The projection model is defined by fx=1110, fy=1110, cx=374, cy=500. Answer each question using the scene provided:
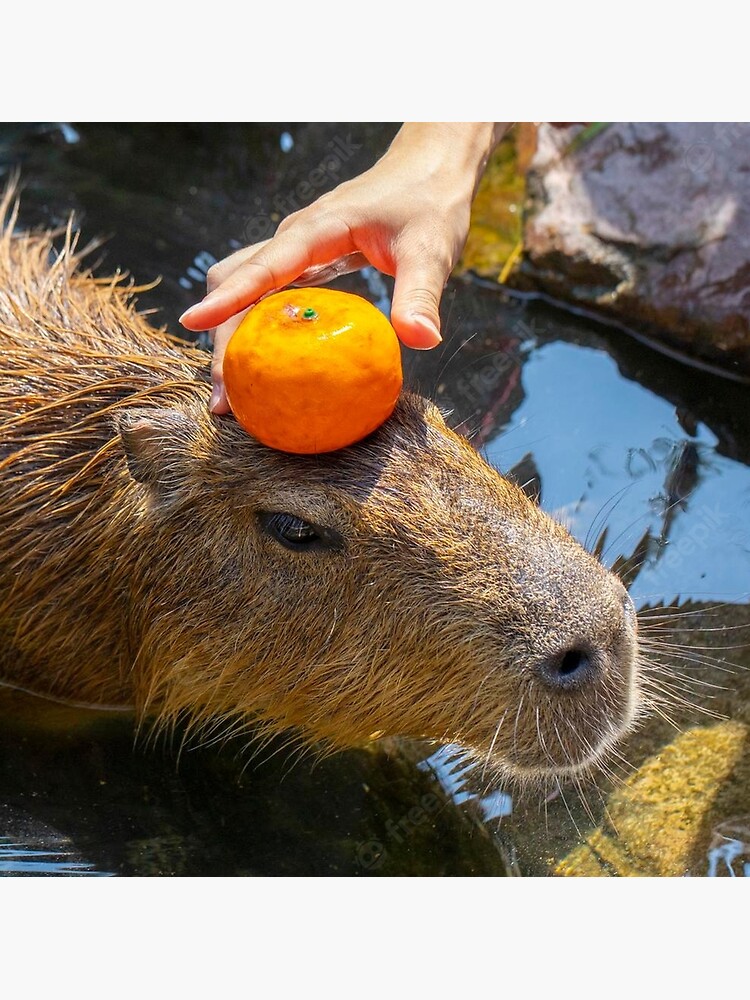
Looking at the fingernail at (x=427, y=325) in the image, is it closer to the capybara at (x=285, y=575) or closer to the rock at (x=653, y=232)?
the capybara at (x=285, y=575)

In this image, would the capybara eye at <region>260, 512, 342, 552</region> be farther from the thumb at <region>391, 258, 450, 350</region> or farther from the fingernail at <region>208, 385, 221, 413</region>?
the thumb at <region>391, 258, 450, 350</region>

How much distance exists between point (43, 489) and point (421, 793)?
1898mm

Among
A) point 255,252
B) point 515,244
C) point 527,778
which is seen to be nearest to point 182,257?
point 515,244

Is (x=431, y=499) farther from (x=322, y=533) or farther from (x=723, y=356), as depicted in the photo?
(x=723, y=356)

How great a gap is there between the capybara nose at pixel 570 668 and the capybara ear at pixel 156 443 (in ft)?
4.66

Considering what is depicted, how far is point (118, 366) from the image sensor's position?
429 cm

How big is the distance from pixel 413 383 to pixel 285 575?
0.85 metres

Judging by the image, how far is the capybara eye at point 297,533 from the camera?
11.8 ft

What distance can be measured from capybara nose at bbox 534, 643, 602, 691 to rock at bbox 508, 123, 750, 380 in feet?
9.89

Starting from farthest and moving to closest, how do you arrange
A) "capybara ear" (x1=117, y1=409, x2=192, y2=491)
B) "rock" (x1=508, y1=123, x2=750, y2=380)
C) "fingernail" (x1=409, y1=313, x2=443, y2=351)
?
"rock" (x1=508, y1=123, x2=750, y2=380), "capybara ear" (x1=117, y1=409, x2=192, y2=491), "fingernail" (x1=409, y1=313, x2=443, y2=351)

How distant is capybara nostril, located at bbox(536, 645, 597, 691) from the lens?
336 centimetres

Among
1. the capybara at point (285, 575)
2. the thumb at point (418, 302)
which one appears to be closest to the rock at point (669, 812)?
the capybara at point (285, 575)

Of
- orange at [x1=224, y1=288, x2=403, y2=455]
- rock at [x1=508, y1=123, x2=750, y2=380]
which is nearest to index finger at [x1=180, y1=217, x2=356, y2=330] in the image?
orange at [x1=224, y1=288, x2=403, y2=455]

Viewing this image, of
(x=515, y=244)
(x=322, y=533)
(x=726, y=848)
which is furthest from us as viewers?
(x=515, y=244)
